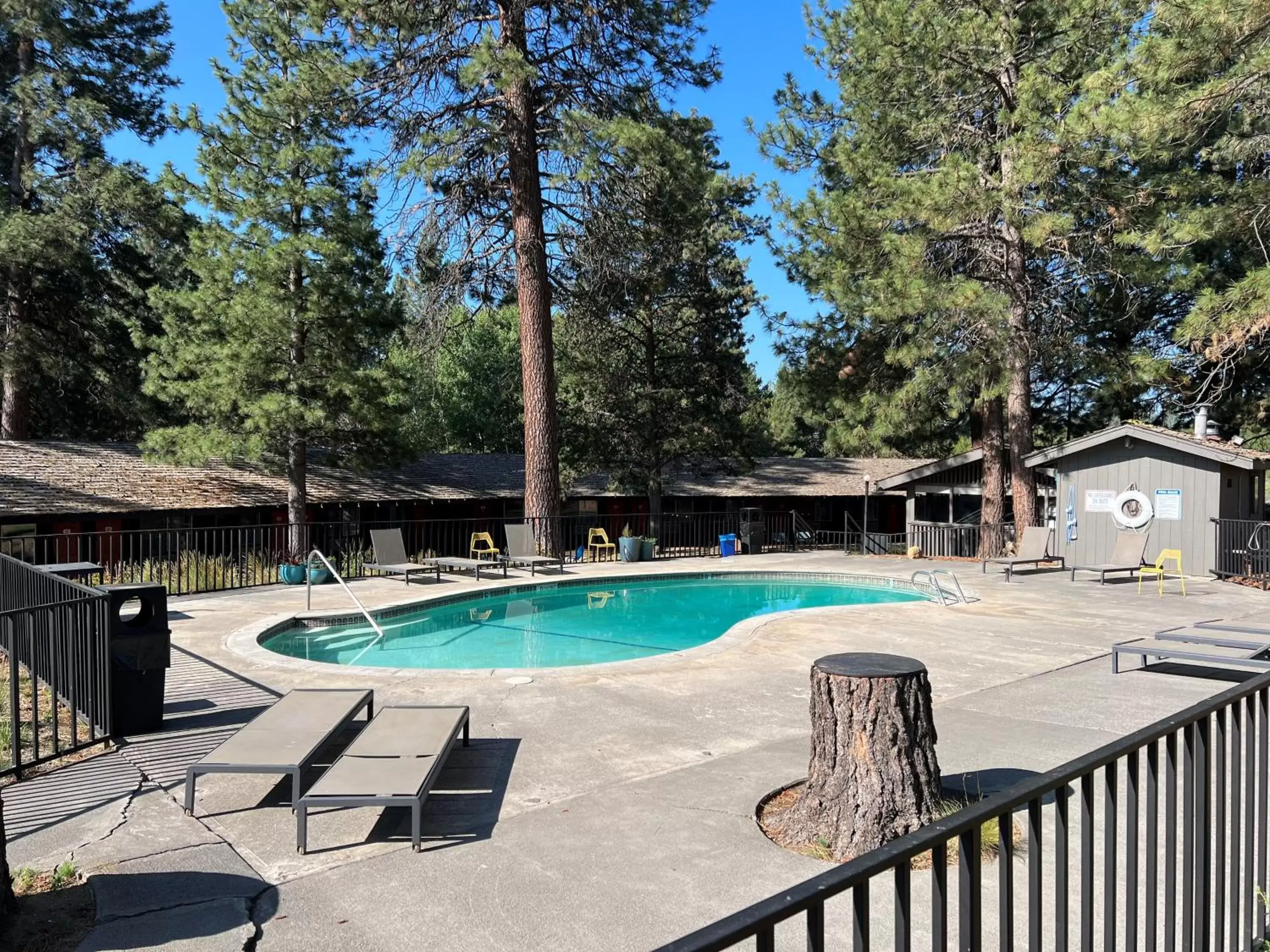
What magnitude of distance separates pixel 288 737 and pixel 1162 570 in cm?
1536

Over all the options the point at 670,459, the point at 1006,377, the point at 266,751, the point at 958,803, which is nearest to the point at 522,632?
the point at 266,751

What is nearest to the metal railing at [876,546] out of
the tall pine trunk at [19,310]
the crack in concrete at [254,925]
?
the crack in concrete at [254,925]

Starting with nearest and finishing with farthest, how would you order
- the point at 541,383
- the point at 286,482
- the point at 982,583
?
1. the point at 982,583
2. the point at 541,383
3. the point at 286,482

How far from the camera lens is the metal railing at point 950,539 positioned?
73.0 ft

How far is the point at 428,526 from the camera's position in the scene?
2522 centimetres

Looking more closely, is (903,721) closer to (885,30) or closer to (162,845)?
(162,845)

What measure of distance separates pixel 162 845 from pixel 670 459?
76.4 feet

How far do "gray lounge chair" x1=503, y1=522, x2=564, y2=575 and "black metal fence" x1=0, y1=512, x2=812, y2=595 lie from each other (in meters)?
0.58

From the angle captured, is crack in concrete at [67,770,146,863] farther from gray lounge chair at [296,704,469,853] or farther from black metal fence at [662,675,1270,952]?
black metal fence at [662,675,1270,952]

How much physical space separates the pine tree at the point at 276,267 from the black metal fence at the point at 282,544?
216cm

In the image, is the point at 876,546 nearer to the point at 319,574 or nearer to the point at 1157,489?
the point at 1157,489

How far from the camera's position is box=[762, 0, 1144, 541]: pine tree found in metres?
18.0

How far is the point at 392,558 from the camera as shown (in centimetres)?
1603

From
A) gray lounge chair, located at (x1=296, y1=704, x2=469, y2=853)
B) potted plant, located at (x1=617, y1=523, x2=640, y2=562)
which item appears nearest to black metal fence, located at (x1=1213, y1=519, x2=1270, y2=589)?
potted plant, located at (x1=617, y1=523, x2=640, y2=562)
